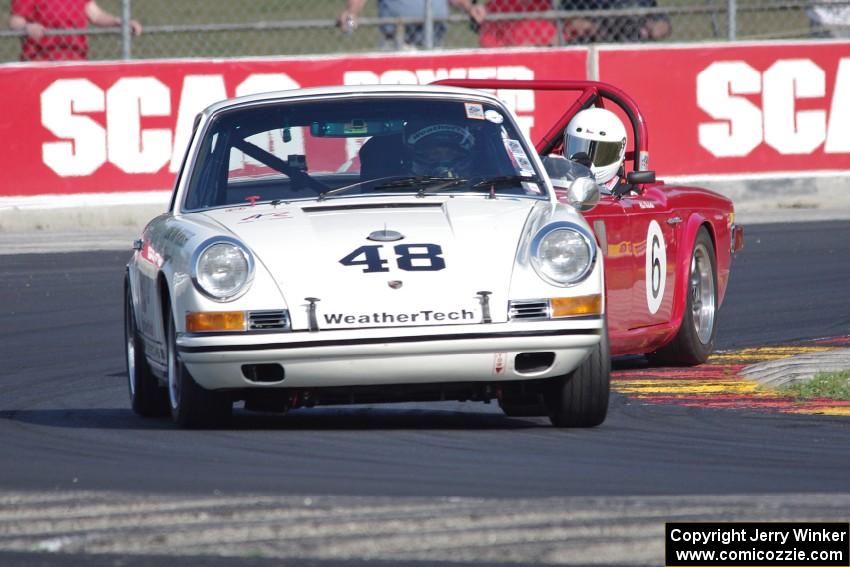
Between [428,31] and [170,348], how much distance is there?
9938 mm

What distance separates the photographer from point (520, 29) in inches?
661

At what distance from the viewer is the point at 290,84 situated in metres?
16.0

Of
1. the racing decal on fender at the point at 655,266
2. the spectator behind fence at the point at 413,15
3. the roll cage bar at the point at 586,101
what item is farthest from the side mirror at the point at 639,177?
the spectator behind fence at the point at 413,15

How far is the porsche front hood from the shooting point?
20.7 ft

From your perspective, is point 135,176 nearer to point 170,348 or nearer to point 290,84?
point 290,84

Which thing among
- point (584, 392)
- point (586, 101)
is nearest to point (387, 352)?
point (584, 392)

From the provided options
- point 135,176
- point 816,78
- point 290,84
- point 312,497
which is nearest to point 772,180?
point 816,78

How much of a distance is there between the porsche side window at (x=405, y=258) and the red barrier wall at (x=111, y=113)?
9.03 metres

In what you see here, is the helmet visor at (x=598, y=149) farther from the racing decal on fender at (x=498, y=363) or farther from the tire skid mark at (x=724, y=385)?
the racing decal on fender at (x=498, y=363)

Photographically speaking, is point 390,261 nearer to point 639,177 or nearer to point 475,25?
point 639,177

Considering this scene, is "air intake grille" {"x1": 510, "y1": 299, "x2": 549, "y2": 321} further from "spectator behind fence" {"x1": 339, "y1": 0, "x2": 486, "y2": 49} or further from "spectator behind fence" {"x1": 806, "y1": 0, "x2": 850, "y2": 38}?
"spectator behind fence" {"x1": 806, "y1": 0, "x2": 850, "y2": 38}

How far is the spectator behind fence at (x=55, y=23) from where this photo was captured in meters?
15.9

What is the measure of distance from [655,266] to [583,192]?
55.7 inches

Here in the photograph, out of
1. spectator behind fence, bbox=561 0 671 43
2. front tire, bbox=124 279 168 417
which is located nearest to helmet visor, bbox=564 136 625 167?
front tire, bbox=124 279 168 417
